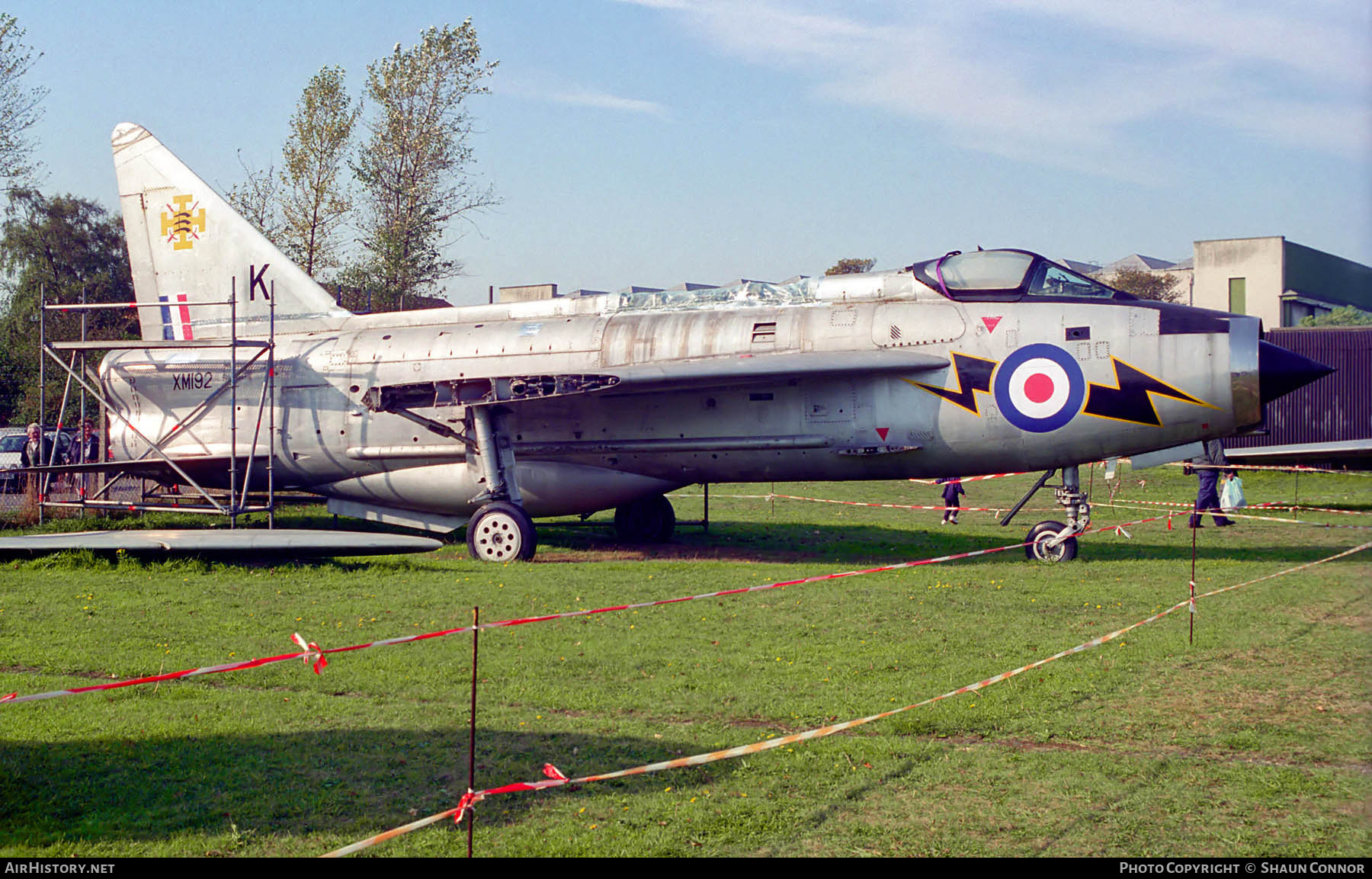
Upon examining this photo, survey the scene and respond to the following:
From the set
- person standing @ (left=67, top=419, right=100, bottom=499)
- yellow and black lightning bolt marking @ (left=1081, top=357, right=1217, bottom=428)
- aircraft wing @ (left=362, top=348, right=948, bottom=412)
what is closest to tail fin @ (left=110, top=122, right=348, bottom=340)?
person standing @ (left=67, top=419, right=100, bottom=499)

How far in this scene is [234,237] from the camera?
1909 cm

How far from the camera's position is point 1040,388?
14.0 meters

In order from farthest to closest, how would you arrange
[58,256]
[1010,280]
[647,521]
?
1. [58,256]
2. [647,521]
3. [1010,280]

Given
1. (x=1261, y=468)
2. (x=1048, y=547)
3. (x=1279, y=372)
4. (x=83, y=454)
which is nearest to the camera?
(x=1279, y=372)

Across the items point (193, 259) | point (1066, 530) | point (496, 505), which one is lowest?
point (1066, 530)

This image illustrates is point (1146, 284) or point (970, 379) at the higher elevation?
point (1146, 284)

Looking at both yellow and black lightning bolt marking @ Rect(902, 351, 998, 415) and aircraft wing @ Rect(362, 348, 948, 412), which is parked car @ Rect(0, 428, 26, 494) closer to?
aircraft wing @ Rect(362, 348, 948, 412)

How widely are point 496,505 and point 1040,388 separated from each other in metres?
7.61

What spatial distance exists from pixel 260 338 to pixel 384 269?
20.5m

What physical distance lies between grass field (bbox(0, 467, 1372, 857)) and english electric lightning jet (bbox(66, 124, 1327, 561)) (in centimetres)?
200

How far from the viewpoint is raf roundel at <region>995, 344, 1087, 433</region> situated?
13.9m

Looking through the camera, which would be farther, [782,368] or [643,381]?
[643,381]

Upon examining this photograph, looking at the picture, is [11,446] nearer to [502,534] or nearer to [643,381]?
[502,534]

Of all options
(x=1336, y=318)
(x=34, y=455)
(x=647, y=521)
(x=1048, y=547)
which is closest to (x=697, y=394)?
(x=647, y=521)
